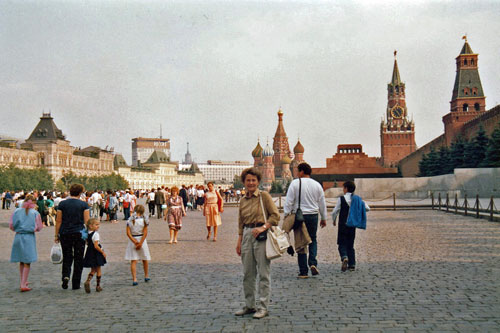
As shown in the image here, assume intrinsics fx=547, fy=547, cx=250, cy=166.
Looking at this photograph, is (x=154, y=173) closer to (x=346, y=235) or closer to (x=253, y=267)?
(x=346, y=235)

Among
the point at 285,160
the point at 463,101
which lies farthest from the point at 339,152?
the point at 285,160

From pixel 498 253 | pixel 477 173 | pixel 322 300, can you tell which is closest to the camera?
pixel 322 300

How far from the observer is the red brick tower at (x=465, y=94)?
221 feet

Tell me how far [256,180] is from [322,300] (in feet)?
5.21

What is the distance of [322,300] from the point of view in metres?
6.16

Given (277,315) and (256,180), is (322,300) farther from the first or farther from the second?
(256,180)

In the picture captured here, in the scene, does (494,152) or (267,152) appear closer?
(494,152)

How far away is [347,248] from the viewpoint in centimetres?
838

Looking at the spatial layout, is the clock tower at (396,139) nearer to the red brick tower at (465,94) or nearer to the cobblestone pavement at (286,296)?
the red brick tower at (465,94)

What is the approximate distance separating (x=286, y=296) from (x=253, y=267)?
97 cm

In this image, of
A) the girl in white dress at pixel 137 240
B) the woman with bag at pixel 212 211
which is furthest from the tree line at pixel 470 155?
the girl in white dress at pixel 137 240

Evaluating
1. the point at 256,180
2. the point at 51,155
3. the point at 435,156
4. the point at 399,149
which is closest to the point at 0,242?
the point at 256,180

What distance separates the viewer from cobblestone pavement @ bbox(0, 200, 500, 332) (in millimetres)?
5180

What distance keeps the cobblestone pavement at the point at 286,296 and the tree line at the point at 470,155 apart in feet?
89.9
